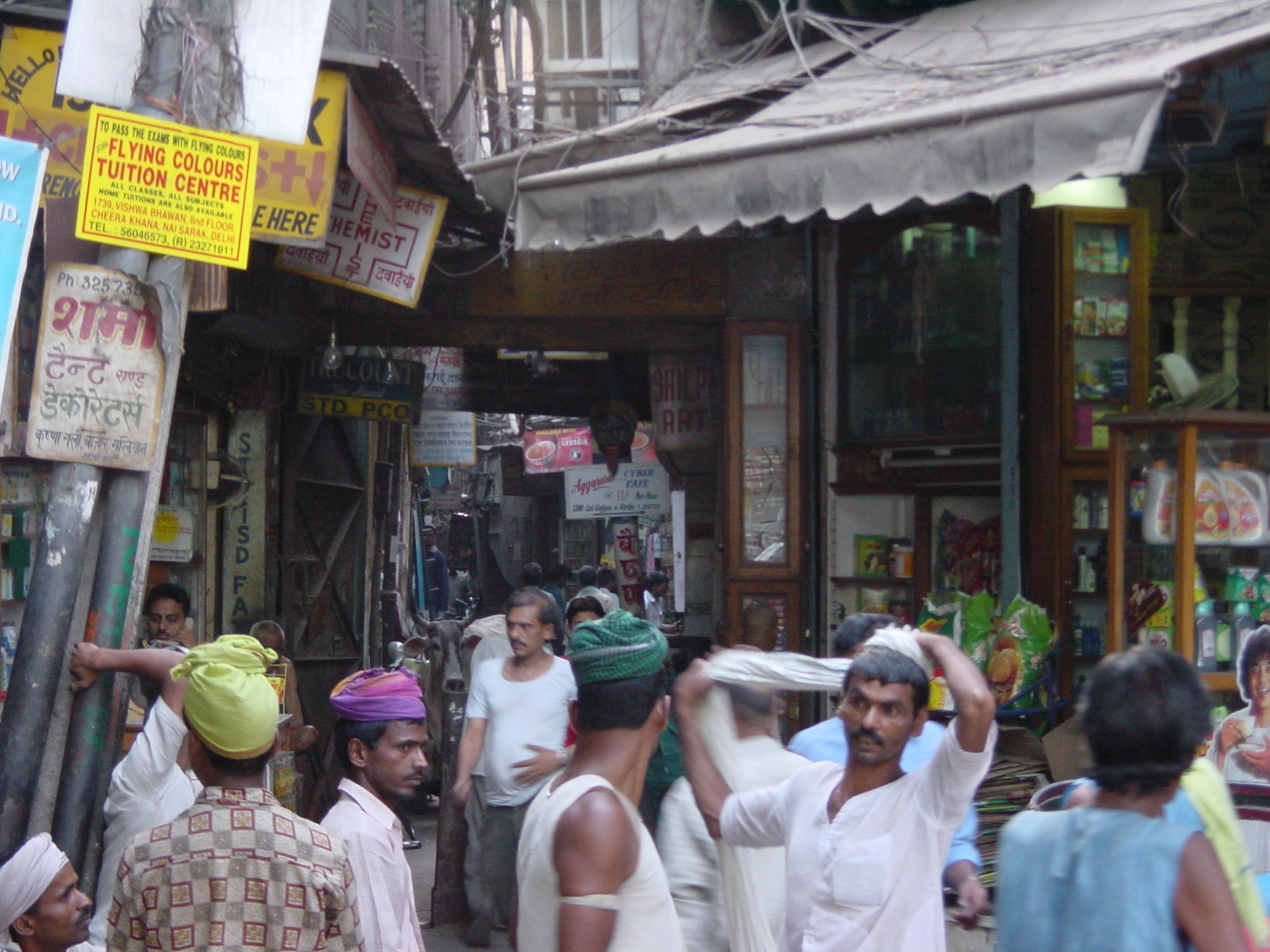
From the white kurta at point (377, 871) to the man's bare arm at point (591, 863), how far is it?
79 centimetres

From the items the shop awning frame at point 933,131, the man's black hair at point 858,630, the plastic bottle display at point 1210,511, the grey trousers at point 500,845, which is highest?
the shop awning frame at point 933,131

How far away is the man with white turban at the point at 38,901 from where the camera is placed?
333 cm

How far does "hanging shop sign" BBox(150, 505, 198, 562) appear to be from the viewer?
28.0 feet

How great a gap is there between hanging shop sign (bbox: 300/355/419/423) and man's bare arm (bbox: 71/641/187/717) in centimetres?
584

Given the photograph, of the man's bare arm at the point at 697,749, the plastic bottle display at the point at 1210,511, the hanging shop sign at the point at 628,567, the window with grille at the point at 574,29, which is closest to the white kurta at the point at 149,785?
the man's bare arm at the point at 697,749

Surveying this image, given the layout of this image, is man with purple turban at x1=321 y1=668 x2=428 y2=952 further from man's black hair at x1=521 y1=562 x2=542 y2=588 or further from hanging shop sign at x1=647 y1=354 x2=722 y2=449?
man's black hair at x1=521 y1=562 x2=542 y2=588

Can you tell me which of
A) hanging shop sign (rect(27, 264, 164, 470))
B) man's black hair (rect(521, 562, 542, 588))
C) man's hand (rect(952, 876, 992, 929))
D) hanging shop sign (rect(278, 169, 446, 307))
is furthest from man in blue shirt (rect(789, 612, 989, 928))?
man's black hair (rect(521, 562, 542, 588))

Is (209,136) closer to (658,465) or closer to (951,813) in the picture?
(951,813)

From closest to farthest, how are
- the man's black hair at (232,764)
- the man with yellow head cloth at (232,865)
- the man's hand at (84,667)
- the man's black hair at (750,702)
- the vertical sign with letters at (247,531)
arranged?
the man with yellow head cloth at (232,865)
the man's black hair at (232,764)
the man's black hair at (750,702)
the man's hand at (84,667)
the vertical sign with letters at (247,531)

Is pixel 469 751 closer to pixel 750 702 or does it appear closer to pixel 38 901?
pixel 750 702

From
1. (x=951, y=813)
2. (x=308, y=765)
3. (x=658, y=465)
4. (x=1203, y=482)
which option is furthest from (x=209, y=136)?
(x=658, y=465)

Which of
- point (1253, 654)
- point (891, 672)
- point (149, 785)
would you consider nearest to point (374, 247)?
point (149, 785)

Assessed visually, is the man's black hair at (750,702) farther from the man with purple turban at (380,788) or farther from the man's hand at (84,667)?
the man's hand at (84,667)

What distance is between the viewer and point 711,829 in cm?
339
